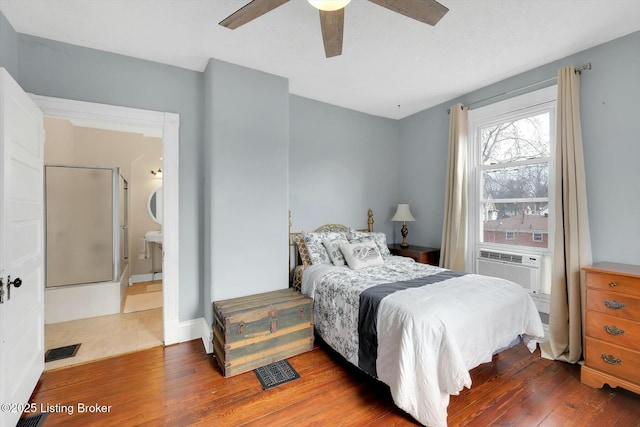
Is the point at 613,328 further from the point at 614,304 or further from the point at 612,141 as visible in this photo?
the point at 612,141

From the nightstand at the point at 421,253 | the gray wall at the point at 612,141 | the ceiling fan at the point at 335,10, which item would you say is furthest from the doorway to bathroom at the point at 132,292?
the gray wall at the point at 612,141

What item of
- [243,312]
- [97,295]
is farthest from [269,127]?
[97,295]

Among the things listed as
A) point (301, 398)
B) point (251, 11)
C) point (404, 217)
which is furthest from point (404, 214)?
point (251, 11)

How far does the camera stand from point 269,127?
114 inches

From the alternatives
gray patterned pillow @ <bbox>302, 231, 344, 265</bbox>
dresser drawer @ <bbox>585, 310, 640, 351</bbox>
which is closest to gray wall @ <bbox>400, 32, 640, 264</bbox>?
dresser drawer @ <bbox>585, 310, 640, 351</bbox>

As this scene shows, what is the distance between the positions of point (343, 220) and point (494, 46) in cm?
255

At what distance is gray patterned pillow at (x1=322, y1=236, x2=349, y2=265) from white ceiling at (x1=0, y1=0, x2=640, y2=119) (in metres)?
1.87

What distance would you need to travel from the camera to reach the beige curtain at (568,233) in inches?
96.8

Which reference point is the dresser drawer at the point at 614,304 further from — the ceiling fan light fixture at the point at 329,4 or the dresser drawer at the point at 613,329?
the ceiling fan light fixture at the point at 329,4

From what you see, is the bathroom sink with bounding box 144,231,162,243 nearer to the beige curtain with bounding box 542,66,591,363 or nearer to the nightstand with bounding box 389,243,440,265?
the nightstand with bounding box 389,243,440,265

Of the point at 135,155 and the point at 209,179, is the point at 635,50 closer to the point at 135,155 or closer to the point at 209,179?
the point at 209,179

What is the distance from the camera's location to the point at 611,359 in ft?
6.75

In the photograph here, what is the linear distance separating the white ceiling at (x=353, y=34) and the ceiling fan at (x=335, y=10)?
0.39 metres

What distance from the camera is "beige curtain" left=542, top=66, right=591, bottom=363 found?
246cm
